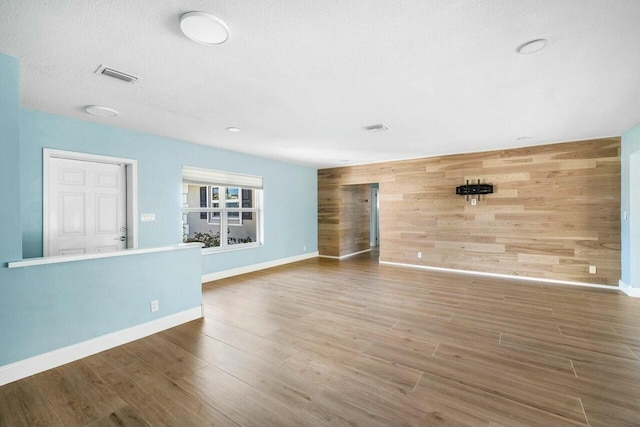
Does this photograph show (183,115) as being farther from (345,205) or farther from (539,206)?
(539,206)

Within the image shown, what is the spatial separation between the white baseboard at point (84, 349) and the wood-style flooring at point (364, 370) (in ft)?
0.28

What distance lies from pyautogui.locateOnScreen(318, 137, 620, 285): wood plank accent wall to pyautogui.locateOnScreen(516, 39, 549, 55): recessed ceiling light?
406 centimetres

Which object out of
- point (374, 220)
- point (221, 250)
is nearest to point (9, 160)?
point (221, 250)

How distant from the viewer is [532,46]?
1994 millimetres

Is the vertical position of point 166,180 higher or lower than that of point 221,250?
higher


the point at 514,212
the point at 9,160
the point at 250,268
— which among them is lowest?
the point at 250,268

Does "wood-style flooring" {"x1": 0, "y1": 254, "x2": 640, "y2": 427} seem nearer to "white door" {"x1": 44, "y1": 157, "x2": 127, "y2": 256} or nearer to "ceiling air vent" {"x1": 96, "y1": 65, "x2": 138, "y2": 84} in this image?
"white door" {"x1": 44, "y1": 157, "x2": 127, "y2": 256}

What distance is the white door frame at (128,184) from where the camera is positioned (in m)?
3.40

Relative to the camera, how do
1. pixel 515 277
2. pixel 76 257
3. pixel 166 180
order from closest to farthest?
1. pixel 76 257
2. pixel 166 180
3. pixel 515 277

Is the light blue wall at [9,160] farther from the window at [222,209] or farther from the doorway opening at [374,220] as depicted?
the doorway opening at [374,220]

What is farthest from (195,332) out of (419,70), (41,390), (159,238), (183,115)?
(419,70)

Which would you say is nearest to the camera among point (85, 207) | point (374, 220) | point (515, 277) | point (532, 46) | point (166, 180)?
point (532, 46)

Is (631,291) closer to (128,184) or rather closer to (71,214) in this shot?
(128,184)

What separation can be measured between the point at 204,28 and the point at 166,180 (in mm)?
3400
